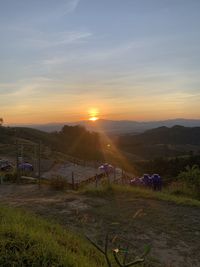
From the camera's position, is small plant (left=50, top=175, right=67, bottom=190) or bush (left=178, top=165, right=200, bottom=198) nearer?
small plant (left=50, top=175, right=67, bottom=190)

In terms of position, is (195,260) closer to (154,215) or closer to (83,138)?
(154,215)

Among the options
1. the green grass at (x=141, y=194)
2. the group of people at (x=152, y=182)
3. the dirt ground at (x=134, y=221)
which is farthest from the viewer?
the group of people at (x=152, y=182)

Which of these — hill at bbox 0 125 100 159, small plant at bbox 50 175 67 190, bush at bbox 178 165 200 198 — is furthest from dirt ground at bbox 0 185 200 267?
hill at bbox 0 125 100 159

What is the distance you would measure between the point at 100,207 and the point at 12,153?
82.5ft

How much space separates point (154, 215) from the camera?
8969 millimetres

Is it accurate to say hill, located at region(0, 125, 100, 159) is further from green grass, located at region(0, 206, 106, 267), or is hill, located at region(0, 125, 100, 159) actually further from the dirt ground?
green grass, located at region(0, 206, 106, 267)

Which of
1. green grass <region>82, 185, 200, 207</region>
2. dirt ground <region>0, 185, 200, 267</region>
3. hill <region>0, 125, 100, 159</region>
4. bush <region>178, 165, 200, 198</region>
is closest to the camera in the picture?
dirt ground <region>0, 185, 200, 267</region>

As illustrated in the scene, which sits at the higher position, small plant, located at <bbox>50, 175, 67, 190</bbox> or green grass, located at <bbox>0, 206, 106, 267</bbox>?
green grass, located at <bbox>0, 206, 106, 267</bbox>

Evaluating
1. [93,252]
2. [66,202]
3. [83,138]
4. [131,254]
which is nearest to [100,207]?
[66,202]

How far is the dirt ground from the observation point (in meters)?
6.88

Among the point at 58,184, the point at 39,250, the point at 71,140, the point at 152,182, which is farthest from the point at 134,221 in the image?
the point at 71,140

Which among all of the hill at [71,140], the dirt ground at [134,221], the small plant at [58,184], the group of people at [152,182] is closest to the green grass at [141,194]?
the dirt ground at [134,221]

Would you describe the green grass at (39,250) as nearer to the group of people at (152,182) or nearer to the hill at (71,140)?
the group of people at (152,182)

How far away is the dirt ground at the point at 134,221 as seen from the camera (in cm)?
688
